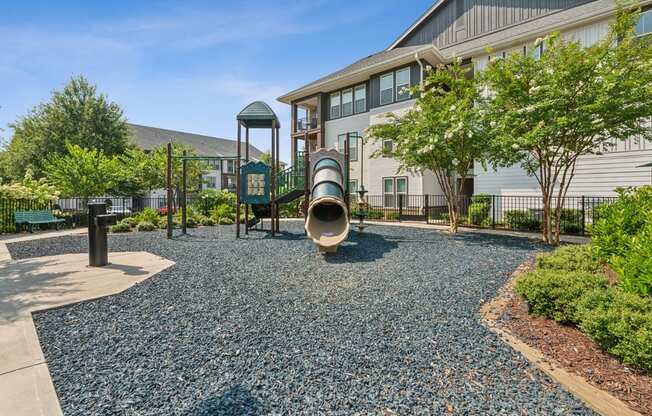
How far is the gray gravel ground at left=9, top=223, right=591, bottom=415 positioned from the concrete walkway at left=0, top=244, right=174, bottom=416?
0.14 m

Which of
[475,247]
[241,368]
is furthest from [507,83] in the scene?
[241,368]

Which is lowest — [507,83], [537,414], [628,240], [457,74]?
[537,414]

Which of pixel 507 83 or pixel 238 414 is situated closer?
pixel 238 414

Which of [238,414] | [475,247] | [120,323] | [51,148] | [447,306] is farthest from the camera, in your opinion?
[51,148]

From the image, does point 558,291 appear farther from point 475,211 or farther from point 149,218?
point 149,218

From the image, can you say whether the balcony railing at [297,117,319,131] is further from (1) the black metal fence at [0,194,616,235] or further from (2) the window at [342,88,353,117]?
(1) the black metal fence at [0,194,616,235]

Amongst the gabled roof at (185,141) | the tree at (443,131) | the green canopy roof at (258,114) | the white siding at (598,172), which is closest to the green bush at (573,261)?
the tree at (443,131)

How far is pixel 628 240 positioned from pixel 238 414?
18.0ft

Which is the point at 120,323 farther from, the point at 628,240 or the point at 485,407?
the point at 628,240

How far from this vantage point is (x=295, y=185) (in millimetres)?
12125

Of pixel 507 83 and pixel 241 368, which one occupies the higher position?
pixel 507 83

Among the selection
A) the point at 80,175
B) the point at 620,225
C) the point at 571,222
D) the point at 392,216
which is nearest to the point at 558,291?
the point at 620,225

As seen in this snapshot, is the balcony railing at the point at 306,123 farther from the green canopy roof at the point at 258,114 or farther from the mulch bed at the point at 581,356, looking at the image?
the mulch bed at the point at 581,356

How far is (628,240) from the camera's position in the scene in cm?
448
